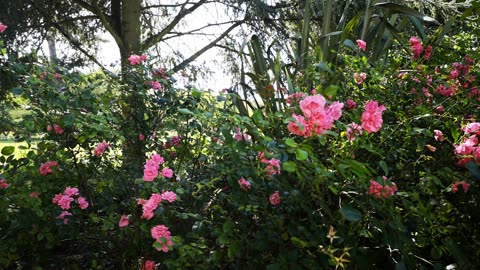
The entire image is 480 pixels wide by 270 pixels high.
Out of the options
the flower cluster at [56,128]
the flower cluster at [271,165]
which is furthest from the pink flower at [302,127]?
the flower cluster at [56,128]

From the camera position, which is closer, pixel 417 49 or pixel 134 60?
pixel 417 49

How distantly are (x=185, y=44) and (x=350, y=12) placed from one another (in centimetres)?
201

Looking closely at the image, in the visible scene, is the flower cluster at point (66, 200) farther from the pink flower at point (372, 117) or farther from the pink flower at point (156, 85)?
the pink flower at point (372, 117)

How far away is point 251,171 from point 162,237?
1.15 feet

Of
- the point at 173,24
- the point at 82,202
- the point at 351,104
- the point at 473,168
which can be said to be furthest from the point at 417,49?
the point at 173,24

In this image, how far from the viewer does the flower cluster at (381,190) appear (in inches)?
47.4

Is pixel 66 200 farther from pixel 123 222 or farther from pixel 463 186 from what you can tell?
pixel 463 186

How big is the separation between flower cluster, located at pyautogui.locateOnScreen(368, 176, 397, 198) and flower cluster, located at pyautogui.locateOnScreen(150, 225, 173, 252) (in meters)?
0.62

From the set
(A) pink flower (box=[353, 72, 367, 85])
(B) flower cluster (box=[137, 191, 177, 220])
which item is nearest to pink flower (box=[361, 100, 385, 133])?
(A) pink flower (box=[353, 72, 367, 85])

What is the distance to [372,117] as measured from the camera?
48.6 inches

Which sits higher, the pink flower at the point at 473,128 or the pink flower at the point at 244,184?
the pink flower at the point at 473,128

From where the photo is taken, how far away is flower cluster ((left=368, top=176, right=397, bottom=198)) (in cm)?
121

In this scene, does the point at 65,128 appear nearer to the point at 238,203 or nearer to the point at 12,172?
the point at 12,172

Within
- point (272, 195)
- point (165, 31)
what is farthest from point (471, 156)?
point (165, 31)
